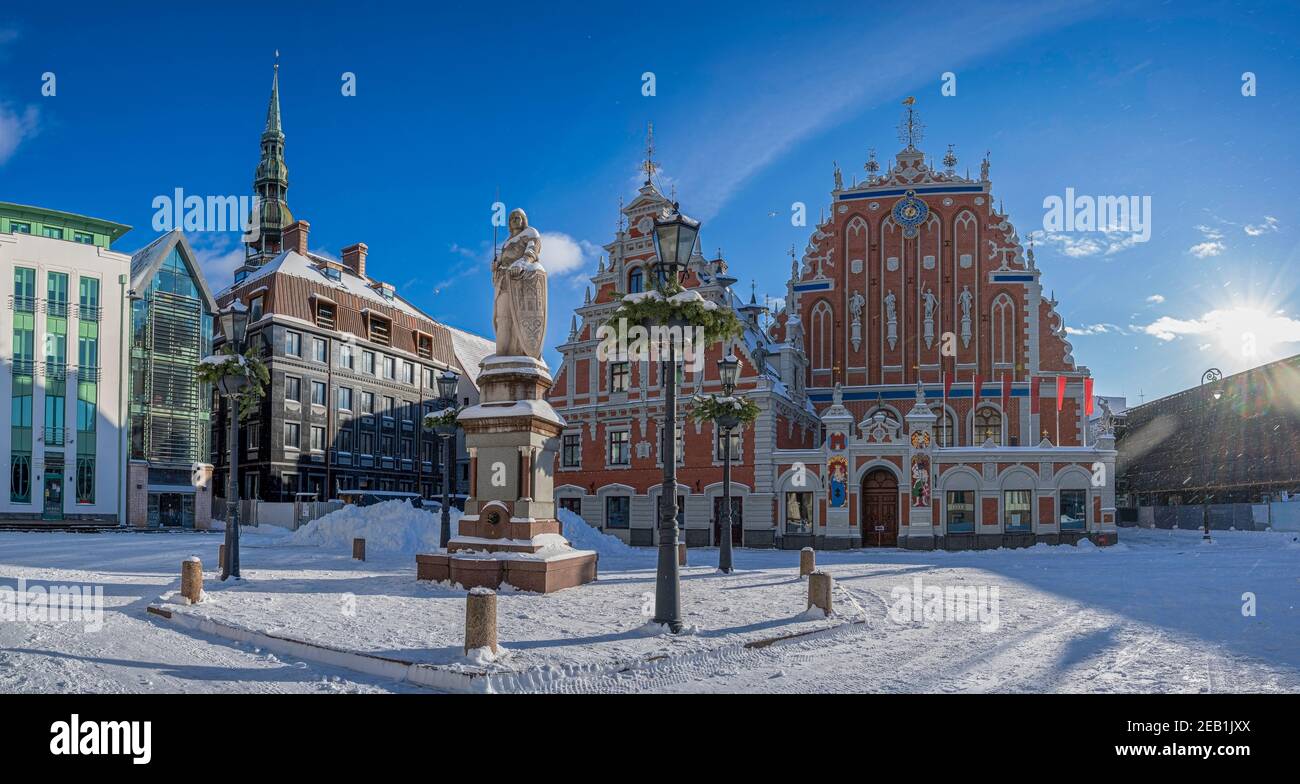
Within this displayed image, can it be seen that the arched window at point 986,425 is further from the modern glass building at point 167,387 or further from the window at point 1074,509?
the modern glass building at point 167,387

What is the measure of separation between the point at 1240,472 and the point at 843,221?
31098 millimetres

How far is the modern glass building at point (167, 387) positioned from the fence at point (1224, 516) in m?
55.1

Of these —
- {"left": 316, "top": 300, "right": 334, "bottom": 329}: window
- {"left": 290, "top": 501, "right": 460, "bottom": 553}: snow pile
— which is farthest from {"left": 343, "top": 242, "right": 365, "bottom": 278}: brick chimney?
{"left": 290, "top": 501, "right": 460, "bottom": 553}: snow pile

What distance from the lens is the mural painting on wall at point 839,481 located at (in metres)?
38.3

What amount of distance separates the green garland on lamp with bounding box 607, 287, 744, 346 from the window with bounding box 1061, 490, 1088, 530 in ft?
94.6

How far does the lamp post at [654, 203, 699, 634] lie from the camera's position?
38.1 ft

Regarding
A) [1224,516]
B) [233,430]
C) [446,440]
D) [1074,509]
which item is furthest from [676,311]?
[1224,516]

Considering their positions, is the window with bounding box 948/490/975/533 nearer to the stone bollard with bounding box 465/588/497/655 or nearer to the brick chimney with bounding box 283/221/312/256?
the stone bollard with bounding box 465/588/497/655

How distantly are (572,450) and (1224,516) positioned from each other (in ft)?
131

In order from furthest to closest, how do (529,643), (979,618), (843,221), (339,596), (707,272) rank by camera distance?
(843,221)
(707,272)
(339,596)
(979,618)
(529,643)

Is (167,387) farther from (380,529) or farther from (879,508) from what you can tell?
(879,508)

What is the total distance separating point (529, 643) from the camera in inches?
406
